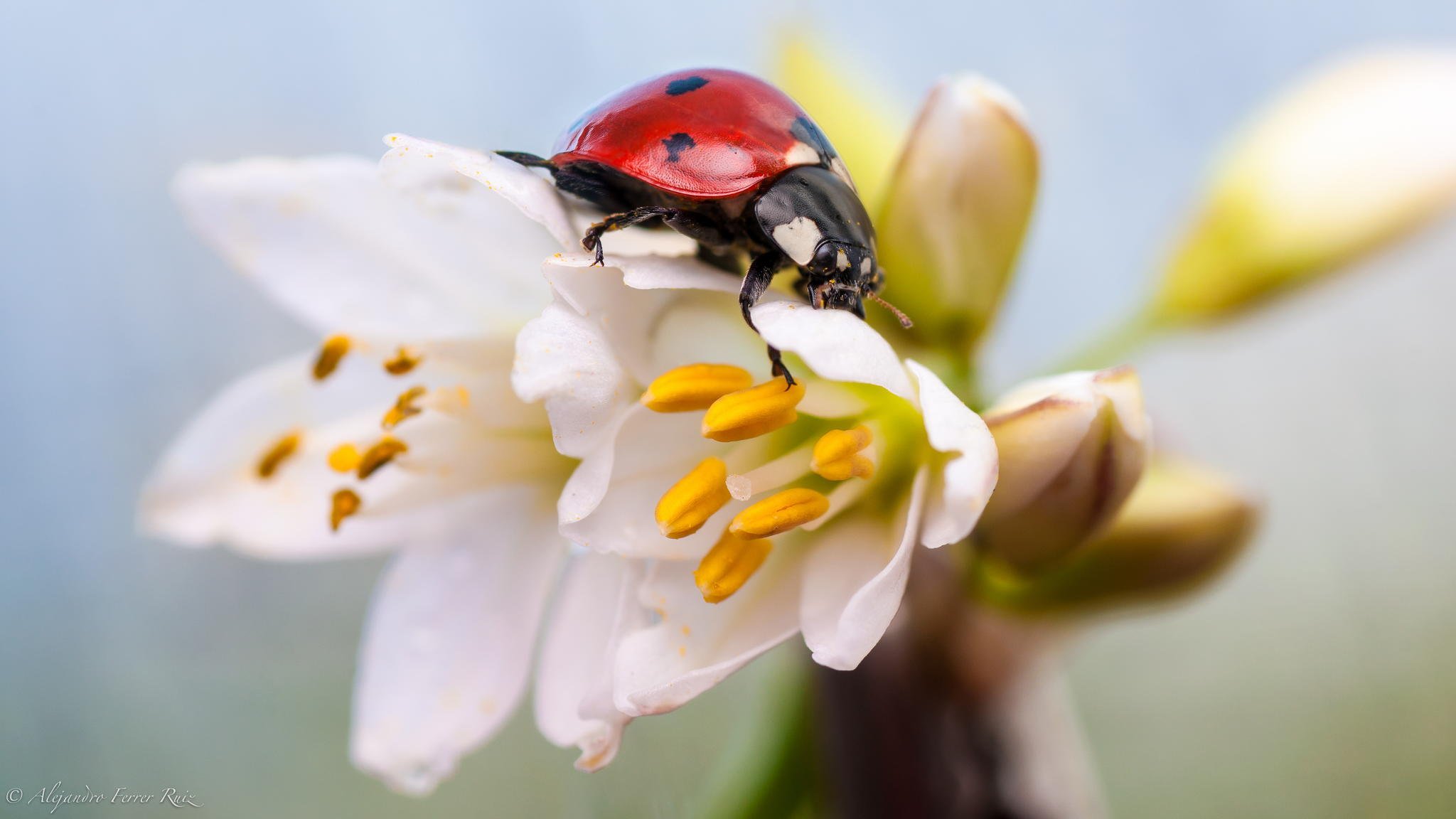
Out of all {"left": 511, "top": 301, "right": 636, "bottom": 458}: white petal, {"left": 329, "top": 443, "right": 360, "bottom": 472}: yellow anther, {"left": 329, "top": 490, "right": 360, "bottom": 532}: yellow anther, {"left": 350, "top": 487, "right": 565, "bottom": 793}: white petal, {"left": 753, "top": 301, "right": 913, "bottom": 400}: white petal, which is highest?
{"left": 753, "top": 301, "right": 913, "bottom": 400}: white petal

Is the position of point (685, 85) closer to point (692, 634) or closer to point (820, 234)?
point (820, 234)

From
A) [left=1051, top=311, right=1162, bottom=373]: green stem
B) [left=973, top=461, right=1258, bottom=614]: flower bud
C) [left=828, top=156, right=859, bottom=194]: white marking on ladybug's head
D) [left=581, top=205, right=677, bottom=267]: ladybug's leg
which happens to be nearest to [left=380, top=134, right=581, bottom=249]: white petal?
[left=581, top=205, right=677, bottom=267]: ladybug's leg

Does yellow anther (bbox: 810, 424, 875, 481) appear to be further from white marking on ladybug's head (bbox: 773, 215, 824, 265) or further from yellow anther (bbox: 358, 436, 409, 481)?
yellow anther (bbox: 358, 436, 409, 481)

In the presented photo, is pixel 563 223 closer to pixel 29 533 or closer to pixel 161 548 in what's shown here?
pixel 29 533

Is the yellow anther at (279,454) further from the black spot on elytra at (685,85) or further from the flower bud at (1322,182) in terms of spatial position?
the flower bud at (1322,182)
